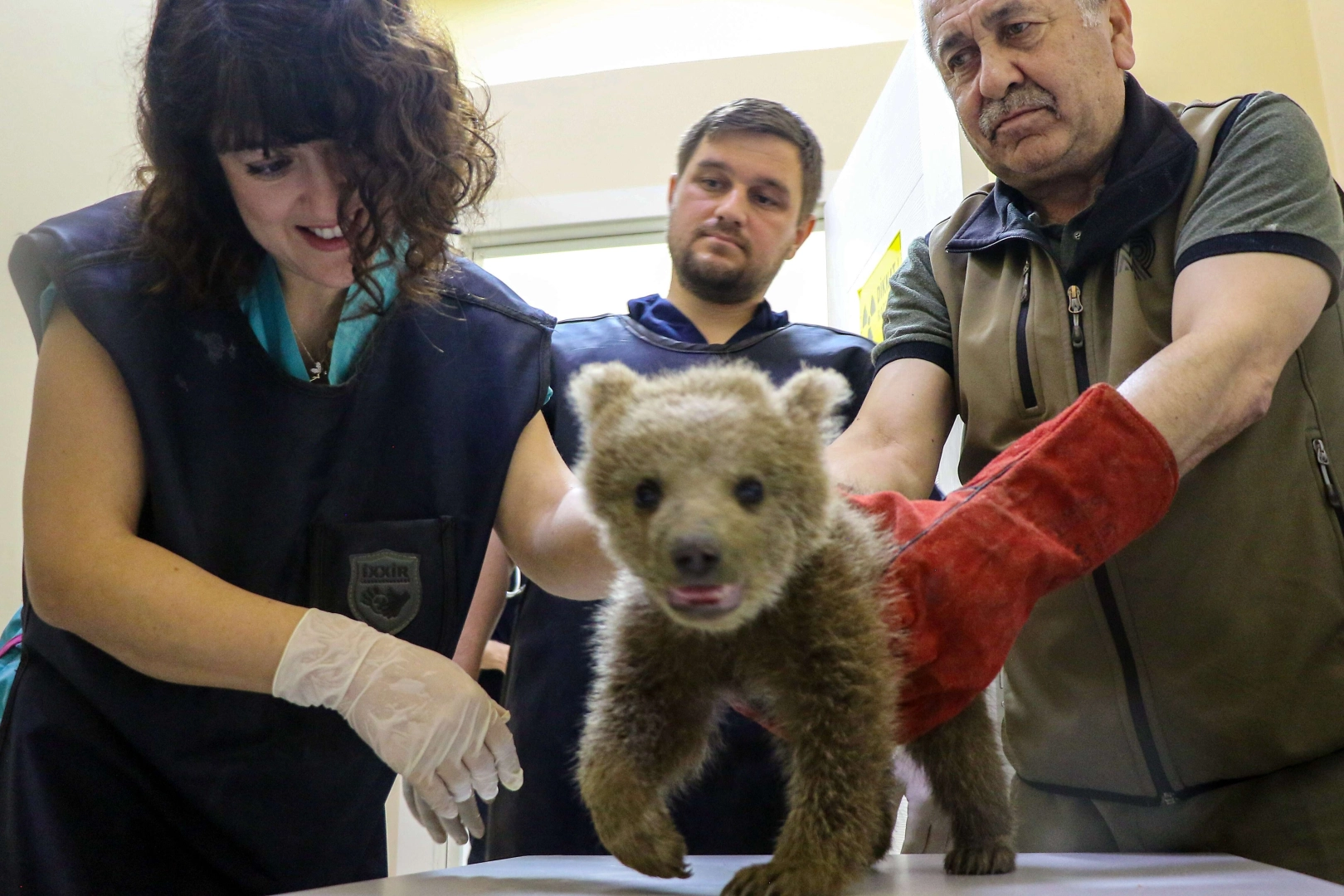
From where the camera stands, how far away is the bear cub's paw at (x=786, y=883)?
92 centimetres

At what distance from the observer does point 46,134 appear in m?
1.79

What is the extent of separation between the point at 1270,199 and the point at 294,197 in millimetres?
1362

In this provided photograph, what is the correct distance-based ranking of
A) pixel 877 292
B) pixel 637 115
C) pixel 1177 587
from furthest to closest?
pixel 637 115 → pixel 877 292 → pixel 1177 587

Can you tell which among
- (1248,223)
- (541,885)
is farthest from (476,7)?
(541,885)

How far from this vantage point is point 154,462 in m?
1.30

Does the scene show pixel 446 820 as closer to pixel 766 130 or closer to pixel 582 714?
pixel 582 714

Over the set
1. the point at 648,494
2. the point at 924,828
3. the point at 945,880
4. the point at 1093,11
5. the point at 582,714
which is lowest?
the point at 924,828

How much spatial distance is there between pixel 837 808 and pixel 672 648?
0.25m

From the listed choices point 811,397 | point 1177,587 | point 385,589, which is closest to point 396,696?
point 385,589

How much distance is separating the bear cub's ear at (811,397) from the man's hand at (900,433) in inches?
15.4

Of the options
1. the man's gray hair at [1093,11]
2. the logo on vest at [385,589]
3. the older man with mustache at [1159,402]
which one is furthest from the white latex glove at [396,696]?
the man's gray hair at [1093,11]

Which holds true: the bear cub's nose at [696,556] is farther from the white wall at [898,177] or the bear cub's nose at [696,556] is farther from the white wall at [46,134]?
the white wall at [898,177]

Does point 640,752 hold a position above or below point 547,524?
below

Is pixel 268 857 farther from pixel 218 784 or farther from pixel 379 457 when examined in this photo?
pixel 379 457
